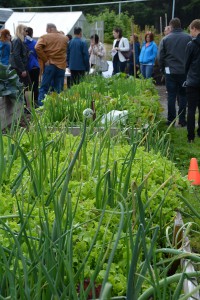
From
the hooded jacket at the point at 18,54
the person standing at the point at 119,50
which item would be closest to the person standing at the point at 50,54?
the hooded jacket at the point at 18,54

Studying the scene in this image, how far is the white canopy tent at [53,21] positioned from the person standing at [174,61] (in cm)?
1104

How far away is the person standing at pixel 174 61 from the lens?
1109cm

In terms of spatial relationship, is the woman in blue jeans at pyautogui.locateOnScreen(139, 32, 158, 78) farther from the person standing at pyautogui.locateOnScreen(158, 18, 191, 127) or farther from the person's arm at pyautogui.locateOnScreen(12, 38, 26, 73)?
the person standing at pyautogui.locateOnScreen(158, 18, 191, 127)

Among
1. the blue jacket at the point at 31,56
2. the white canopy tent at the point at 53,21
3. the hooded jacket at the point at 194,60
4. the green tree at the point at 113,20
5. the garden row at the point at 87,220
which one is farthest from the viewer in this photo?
the green tree at the point at 113,20

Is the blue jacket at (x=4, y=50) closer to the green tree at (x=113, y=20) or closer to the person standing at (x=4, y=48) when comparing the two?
the person standing at (x=4, y=48)

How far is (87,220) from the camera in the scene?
2.80m

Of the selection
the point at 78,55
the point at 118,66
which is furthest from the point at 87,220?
the point at 118,66

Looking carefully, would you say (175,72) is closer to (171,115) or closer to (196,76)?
(171,115)

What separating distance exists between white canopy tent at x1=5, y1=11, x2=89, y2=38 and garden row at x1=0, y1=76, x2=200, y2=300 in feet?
55.7

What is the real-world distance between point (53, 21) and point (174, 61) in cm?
1250

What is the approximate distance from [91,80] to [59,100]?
10.8 ft

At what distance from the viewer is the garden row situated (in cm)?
210

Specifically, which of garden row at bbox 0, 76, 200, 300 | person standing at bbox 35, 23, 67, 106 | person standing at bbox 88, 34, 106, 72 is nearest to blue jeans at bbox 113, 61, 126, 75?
person standing at bbox 88, 34, 106, 72

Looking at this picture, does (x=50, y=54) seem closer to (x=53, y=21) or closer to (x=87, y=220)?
(x=87, y=220)
